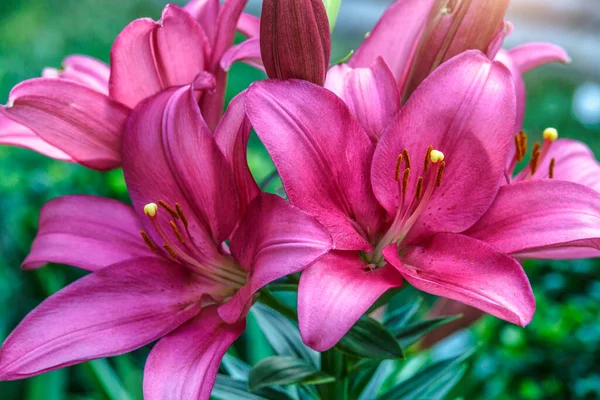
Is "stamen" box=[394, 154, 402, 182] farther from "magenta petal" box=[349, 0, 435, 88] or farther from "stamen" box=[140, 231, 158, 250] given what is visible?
"stamen" box=[140, 231, 158, 250]

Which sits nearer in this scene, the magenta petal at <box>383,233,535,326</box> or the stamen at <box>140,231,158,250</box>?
the magenta petal at <box>383,233,535,326</box>

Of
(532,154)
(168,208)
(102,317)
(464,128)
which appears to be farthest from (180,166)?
(532,154)

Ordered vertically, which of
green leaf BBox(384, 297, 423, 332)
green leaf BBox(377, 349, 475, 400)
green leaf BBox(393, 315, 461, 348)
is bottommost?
green leaf BBox(377, 349, 475, 400)

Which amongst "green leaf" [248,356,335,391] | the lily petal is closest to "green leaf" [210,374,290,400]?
"green leaf" [248,356,335,391]

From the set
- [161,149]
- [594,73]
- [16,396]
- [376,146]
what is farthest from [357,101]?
[594,73]

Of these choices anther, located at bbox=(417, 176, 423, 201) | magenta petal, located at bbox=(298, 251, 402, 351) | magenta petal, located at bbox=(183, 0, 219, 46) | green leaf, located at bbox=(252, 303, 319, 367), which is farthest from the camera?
green leaf, located at bbox=(252, 303, 319, 367)

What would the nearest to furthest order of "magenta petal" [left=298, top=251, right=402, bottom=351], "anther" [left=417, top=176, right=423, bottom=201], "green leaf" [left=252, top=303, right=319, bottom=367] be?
"magenta petal" [left=298, top=251, right=402, bottom=351] → "anther" [left=417, top=176, right=423, bottom=201] → "green leaf" [left=252, top=303, right=319, bottom=367]

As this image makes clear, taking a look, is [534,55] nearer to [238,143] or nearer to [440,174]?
[440,174]

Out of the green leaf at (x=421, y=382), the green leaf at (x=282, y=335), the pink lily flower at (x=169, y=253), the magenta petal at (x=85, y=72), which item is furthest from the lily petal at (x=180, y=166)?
the green leaf at (x=421, y=382)
